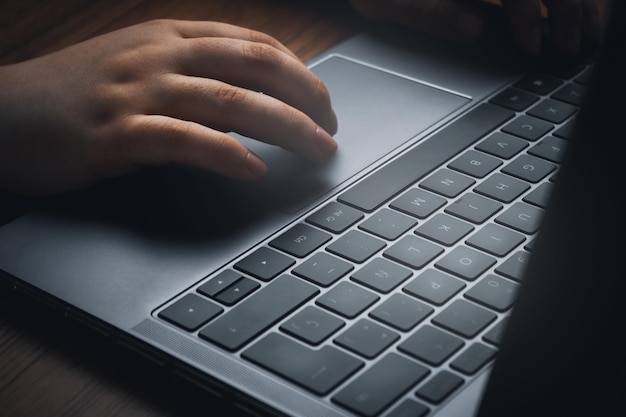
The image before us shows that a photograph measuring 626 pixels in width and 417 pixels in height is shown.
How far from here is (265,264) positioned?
54 cm

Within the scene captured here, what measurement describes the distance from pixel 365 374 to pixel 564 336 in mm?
138

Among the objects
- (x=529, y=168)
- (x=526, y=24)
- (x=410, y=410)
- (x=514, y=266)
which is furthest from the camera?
(x=526, y=24)

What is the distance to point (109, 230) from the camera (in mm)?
579

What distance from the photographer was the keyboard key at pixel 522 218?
1.86 feet

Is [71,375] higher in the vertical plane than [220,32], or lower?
lower

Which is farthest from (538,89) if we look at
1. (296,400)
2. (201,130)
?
(296,400)

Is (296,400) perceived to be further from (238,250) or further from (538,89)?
(538,89)

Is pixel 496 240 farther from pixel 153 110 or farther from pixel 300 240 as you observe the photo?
pixel 153 110

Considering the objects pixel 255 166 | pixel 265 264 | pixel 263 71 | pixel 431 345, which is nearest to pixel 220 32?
pixel 263 71

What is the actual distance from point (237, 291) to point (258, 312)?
0.03 meters

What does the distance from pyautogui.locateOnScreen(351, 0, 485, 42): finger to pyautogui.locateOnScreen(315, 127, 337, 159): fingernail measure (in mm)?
252

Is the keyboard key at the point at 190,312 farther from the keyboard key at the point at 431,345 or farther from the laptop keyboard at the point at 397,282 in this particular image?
the keyboard key at the point at 431,345

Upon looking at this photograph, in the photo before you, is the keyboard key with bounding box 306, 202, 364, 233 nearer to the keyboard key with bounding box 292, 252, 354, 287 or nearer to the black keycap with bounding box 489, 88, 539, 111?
the keyboard key with bounding box 292, 252, 354, 287

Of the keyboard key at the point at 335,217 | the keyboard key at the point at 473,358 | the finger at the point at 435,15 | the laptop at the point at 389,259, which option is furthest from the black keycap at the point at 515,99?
the keyboard key at the point at 473,358
